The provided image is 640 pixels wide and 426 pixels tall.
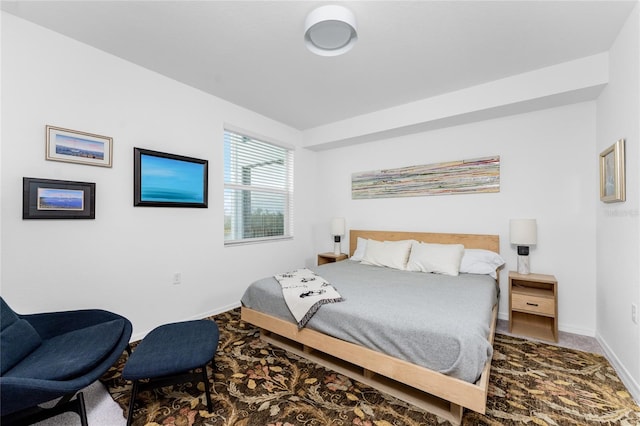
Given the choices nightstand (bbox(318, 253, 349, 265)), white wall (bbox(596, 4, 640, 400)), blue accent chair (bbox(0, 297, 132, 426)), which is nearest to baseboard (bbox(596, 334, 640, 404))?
white wall (bbox(596, 4, 640, 400))

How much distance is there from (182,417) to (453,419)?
65.1 inches

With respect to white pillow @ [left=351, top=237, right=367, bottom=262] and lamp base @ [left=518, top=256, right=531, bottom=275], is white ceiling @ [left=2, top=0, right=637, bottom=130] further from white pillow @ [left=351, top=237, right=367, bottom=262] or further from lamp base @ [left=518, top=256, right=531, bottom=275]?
white pillow @ [left=351, top=237, right=367, bottom=262]

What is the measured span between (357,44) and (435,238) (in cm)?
248

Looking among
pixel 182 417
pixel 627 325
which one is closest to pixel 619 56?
pixel 627 325

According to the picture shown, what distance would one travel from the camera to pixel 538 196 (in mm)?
2988

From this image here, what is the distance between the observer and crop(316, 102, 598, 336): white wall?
109 inches

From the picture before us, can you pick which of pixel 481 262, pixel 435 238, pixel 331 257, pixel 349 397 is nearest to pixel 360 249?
pixel 331 257

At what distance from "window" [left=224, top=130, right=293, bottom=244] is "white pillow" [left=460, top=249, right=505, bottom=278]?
2592 millimetres

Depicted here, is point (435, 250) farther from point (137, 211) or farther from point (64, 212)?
point (64, 212)

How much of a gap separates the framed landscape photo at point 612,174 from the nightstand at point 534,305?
35.7 inches

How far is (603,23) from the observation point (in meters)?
2.04

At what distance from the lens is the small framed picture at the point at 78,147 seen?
2.16 meters

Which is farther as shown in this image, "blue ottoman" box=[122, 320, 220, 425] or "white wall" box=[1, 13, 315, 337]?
"white wall" box=[1, 13, 315, 337]

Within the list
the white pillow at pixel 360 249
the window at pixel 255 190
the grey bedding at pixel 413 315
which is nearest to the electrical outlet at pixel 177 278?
the window at pixel 255 190
